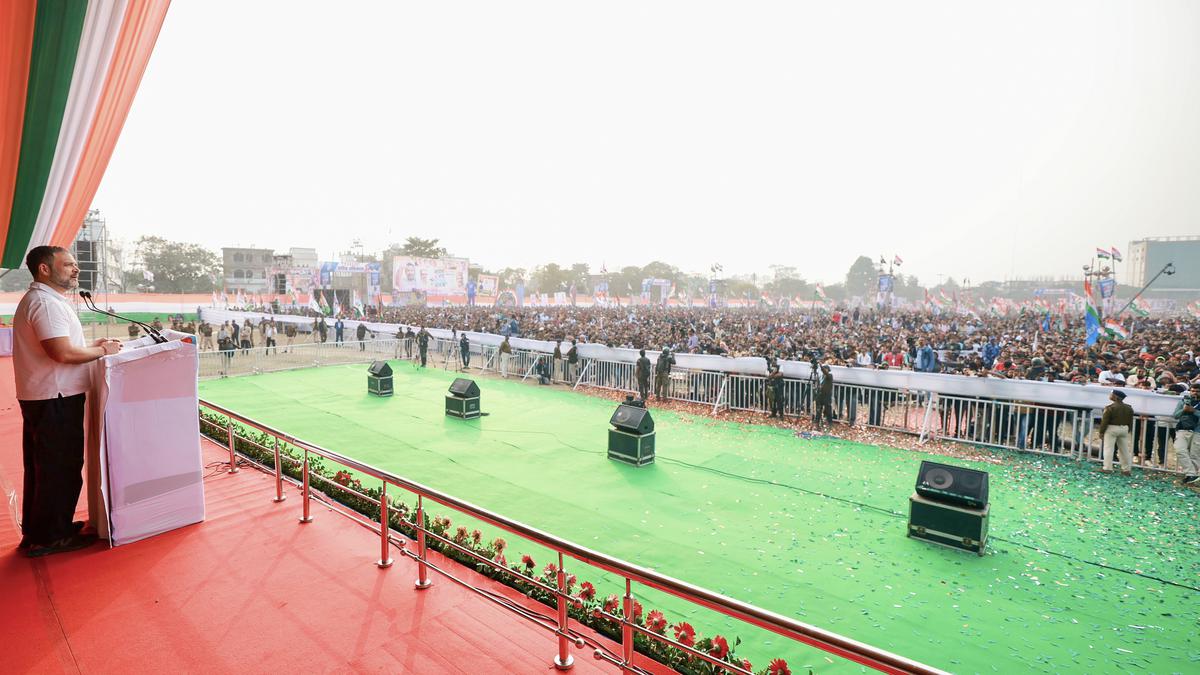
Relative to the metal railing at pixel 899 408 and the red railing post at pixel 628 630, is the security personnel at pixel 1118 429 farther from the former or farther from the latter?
the red railing post at pixel 628 630

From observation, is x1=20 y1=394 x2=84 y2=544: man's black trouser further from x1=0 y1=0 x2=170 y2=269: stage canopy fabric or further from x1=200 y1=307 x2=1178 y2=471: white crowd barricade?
x1=200 y1=307 x2=1178 y2=471: white crowd barricade

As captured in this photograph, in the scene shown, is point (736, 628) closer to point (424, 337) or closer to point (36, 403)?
point (36, 403)

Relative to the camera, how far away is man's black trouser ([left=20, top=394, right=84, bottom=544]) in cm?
363

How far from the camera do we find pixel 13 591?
3.51 meters

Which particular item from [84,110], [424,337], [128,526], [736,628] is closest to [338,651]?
[128,526]

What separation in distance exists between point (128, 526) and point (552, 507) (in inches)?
181

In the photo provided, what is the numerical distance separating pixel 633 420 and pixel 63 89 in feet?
25.8

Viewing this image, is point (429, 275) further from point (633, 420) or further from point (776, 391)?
point (633, 420)

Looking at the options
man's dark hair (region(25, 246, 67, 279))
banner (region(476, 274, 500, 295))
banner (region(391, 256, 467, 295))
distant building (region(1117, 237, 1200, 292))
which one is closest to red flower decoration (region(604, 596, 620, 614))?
man's dark hair (region(25, 246, 67, 279))

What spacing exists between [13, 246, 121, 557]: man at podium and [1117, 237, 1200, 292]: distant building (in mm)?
144846

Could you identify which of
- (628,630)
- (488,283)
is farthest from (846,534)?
(488,283)

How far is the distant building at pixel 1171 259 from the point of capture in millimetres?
108312

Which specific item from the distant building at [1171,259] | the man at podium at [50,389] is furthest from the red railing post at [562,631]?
the distant building at [1171,259]

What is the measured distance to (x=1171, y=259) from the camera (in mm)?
108812
